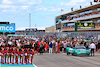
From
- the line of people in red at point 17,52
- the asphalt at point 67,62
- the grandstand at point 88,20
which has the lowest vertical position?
the asphalt at point 67,62

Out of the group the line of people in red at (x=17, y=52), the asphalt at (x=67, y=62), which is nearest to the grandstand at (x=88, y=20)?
the asphalt at (x=67, y=62)

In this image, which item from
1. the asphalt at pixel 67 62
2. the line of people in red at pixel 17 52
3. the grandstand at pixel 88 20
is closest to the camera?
the asphalt at pixel 67 62

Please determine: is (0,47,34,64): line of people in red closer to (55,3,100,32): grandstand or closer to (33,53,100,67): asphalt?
(33,53,100,67): asphalt

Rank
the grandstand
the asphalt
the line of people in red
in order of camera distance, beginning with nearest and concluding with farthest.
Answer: the asphalt
the line of people in red
the grandstand

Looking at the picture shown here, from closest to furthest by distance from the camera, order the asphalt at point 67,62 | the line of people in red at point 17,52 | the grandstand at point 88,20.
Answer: the asphalt at point 67,62, the line of people in red at point 17,52, the grandstand at point 88,20

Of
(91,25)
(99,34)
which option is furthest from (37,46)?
(91,25)

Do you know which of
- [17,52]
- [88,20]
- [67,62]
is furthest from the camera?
A: [88,20]

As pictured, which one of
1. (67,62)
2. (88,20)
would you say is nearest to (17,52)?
(67,62)

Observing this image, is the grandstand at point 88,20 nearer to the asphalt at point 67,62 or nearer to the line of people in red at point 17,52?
the asphalt at point 67,62

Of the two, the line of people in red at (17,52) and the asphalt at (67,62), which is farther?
the line of people in red at (17,52)

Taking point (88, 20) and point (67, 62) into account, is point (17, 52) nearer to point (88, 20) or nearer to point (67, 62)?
point (67, 62)

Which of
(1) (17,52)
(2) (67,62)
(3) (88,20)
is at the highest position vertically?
(3) (88,20)

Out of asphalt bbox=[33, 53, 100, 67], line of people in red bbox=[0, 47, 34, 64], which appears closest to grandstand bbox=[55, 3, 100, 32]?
asphalt bbox=[33, 53, 100, 67]

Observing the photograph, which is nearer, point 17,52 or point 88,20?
point 17,52
